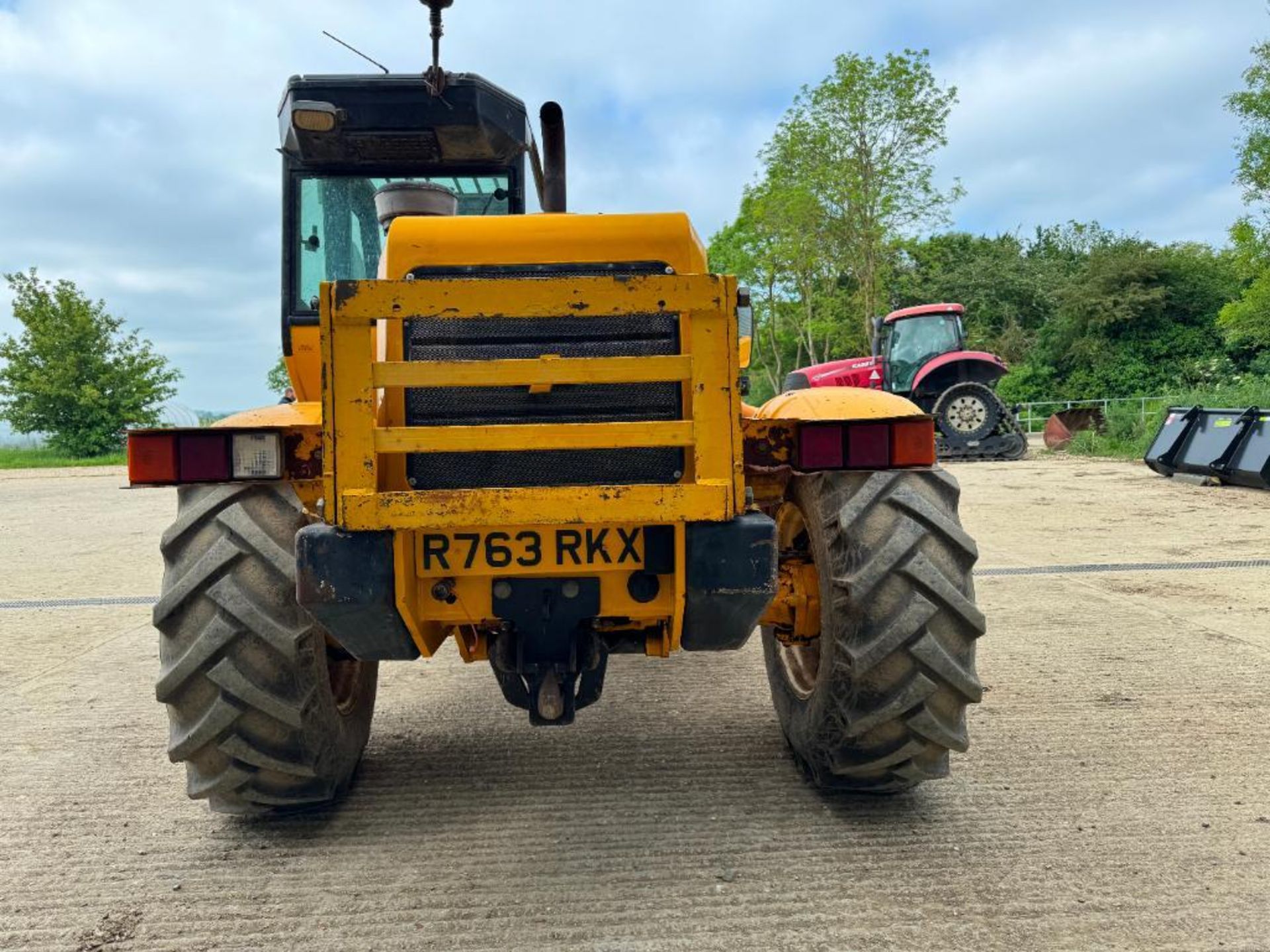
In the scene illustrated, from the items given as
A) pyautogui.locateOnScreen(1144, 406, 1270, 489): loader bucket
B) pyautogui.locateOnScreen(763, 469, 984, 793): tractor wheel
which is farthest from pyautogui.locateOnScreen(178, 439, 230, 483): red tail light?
pyautogui.locateOnScreen(1144, 406, 1270, 489): loader bucket

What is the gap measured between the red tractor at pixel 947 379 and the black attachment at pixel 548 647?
13985mm

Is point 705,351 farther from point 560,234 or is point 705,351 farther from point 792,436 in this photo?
point 560,234

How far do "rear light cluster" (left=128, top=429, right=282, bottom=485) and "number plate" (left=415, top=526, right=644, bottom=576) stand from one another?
55cm

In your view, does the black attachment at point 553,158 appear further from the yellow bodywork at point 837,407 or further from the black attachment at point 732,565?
the black attachment at point 732,565

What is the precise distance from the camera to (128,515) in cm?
1163

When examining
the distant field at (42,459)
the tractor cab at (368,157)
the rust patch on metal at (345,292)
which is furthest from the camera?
the distant field at (42,459)

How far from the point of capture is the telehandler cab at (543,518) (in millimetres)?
2166

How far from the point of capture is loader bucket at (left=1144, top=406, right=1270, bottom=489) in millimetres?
10609

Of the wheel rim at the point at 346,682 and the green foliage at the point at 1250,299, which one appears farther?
the green foliage at the point at 1250,299

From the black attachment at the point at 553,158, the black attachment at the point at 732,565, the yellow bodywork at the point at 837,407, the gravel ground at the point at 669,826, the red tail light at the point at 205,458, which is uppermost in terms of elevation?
the black attachment at the point at 553,158

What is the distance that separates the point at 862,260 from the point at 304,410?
29.6 metres

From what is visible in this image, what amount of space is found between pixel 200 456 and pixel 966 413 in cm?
1582

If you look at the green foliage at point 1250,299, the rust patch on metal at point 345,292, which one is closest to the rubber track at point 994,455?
the green foliage at point 1250,299

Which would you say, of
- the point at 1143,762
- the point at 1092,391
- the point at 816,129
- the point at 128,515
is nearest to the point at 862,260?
the point at 816,129
